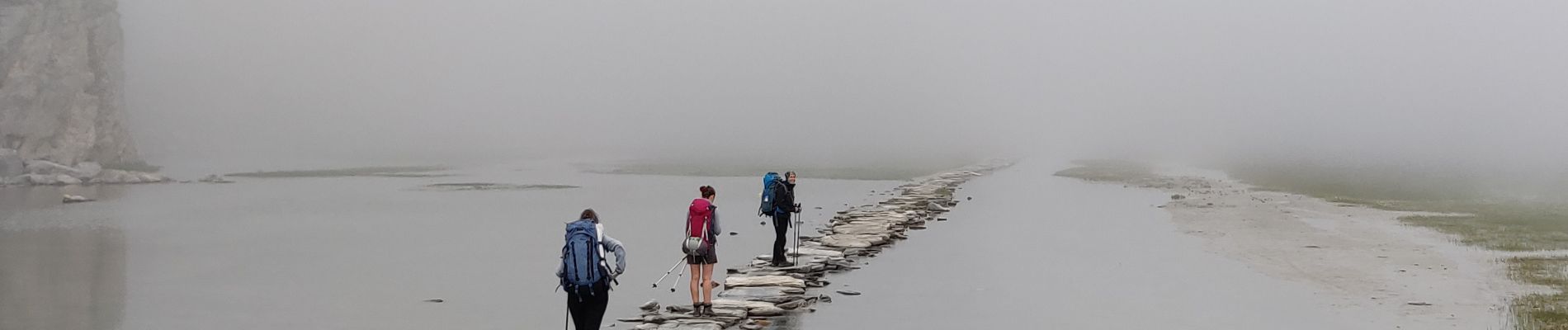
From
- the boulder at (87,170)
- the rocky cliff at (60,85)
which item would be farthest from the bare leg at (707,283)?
the rocky cliff at (60,85)

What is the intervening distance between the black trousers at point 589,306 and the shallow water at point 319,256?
483cm

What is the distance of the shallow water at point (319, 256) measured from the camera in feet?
63.7

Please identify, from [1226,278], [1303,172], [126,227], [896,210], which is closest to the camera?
[1226,278]

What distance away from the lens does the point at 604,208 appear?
47.7m

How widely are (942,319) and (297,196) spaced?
153 ft

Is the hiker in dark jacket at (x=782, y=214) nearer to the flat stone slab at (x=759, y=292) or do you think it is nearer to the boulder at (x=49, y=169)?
the flat stone slab at (x=759, y=292)

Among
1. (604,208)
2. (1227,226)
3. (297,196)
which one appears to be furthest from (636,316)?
(297,196)

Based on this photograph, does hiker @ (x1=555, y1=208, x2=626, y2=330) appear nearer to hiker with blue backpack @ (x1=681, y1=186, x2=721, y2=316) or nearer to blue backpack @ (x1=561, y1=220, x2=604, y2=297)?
blue backpack @ (x1=561, y1=220, x2=604, y2=297)

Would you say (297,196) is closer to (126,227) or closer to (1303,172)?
(126,227)

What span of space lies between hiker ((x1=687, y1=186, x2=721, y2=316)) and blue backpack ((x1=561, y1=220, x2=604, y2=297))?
4081 millimetres

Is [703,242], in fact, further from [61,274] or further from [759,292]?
[61,274]

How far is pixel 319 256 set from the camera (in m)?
28.8

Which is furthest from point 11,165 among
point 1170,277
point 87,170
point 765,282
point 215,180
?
point 1170,277

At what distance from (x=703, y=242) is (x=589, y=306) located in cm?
414
